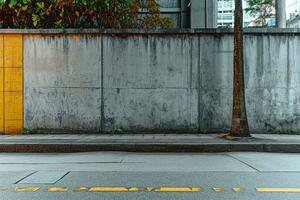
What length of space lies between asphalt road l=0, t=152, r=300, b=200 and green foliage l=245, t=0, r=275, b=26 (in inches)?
1890

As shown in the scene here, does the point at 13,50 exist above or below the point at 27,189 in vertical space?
above

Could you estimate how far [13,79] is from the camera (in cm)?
1534

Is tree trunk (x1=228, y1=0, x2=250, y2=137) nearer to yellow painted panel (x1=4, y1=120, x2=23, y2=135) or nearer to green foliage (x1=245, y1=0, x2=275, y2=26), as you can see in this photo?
yellow painted panel (x1=4, y1=120, x2=23, y2=135)

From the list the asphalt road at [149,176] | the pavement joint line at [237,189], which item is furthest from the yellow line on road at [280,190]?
the pavement joint line at [237,189]

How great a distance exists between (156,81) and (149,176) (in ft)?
23.8

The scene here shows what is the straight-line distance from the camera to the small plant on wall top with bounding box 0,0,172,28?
52.9ft

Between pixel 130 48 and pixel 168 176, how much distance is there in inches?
300

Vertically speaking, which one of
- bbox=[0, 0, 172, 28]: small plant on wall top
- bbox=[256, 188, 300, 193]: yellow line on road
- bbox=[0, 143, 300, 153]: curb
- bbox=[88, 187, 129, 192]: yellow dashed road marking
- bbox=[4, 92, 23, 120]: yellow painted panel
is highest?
bbox=[0, 0, 172, 28]: small plant on wall top

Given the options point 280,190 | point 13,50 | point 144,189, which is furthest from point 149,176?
point 13,50

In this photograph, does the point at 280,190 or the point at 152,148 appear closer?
the point at 280,190

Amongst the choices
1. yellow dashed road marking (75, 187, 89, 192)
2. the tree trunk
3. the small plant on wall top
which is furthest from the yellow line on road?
the small plant on wall top

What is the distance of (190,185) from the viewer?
7605mm

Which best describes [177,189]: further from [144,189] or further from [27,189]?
[27,189]

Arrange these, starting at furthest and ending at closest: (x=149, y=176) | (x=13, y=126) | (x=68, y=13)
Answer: (x=68, y=13), (x=13, y=126), (x=149, y=176)
